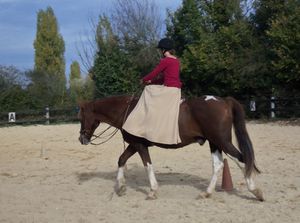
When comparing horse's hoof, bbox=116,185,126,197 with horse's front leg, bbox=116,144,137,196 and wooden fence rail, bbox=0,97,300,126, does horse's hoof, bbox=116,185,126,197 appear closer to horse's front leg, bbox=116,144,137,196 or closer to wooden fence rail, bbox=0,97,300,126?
horse's front leg, bbox=116,144,137,196

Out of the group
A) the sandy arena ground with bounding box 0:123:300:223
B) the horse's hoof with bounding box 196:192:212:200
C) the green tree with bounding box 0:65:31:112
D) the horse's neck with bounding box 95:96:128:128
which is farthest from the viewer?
the green tree with bounding box 0:65:31:112

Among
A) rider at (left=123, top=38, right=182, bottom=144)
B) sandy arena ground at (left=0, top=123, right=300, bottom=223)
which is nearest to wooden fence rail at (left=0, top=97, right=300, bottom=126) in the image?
sandy arena ground at (left=0, top=123, right=300, bottom=223)

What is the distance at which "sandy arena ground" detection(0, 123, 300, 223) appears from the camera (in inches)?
224

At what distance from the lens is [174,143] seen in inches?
261

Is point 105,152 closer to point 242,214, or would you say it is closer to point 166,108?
point 166,108

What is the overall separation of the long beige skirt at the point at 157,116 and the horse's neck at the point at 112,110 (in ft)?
1.29

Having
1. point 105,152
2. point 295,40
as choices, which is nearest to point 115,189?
point 105,152

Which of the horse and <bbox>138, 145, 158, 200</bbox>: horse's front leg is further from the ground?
Result: the horse

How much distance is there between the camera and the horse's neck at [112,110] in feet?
23.9

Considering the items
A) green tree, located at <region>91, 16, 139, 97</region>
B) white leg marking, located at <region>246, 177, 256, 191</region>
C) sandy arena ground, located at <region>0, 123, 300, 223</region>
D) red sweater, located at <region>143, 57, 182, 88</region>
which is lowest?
sandy arena ground, located at <region>0, 123, 300, 223</region>

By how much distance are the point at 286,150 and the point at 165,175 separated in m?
4.10

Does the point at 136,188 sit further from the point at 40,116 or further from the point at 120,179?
the point at 40,116

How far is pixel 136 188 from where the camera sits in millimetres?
7594

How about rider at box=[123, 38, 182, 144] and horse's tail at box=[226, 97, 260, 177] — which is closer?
horse's tail at box=[226, 97, 260, 177]
